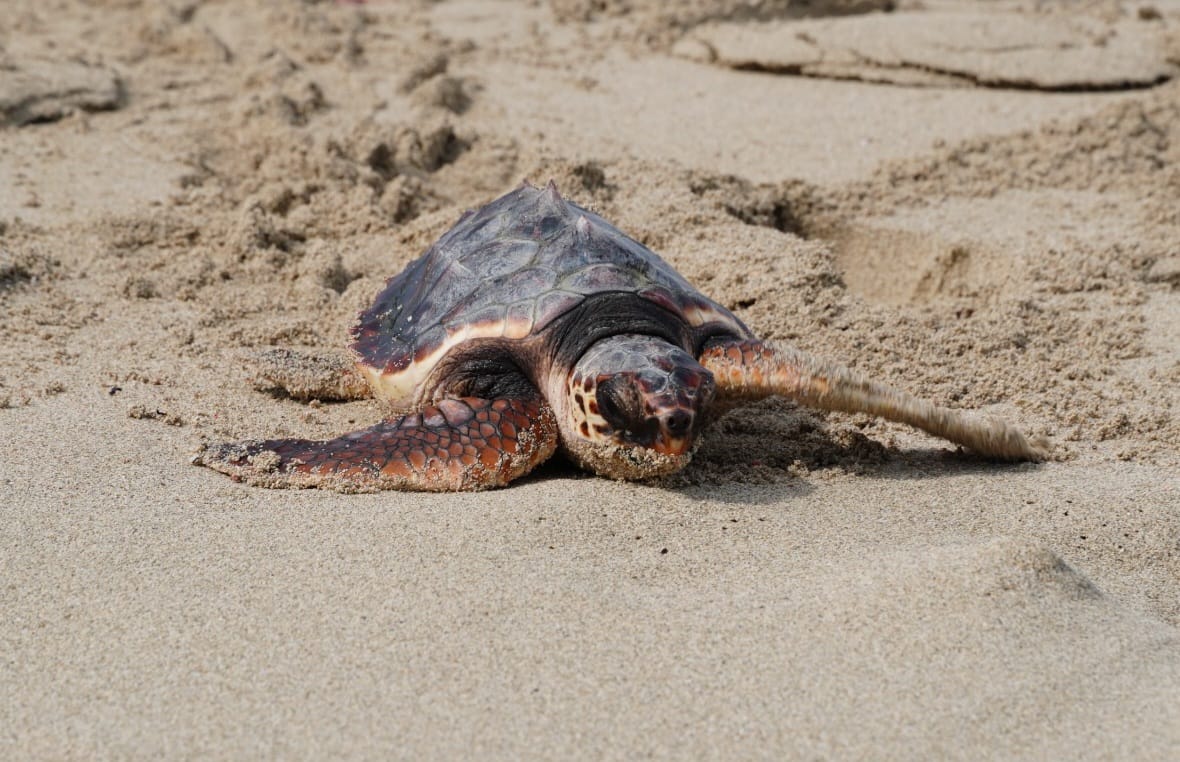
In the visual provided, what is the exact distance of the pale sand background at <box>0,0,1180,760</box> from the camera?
210cm

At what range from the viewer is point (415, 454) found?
2.95 meters

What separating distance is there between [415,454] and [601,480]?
0.51 metres

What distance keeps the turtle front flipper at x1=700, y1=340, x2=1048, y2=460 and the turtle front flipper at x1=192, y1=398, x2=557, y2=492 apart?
0.60 m

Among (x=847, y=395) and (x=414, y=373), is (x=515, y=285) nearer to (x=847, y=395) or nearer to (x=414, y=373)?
(x=414, y=373)

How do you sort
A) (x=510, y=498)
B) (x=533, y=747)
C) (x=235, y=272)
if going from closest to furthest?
(x=533, y=747) < (x=510, y=498) < (x=235, y=272)

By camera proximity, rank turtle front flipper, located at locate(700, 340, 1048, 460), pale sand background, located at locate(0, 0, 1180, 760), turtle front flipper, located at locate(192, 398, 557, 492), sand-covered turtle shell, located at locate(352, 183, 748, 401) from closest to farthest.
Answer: pale sand background, located at locate(0, 0, 1180, 760)
turtle front flipper, located at locate(192, 398, 557, 492)
turtle front flipper, located at locate(700, 340, 1048, 460)
sand-covered turtle shell, located at locate(352, 183, 748, 401)

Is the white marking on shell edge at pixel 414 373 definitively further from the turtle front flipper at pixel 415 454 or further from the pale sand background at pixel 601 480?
the turtle front flipper at pixel 415 454

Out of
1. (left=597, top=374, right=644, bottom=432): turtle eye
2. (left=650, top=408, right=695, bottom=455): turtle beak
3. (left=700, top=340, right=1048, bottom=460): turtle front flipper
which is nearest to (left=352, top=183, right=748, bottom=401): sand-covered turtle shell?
(left=700, top=340, right=1048, bottom=460): turtle front flipper

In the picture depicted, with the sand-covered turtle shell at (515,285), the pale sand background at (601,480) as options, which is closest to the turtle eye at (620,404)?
the pale sand background at (601,480)

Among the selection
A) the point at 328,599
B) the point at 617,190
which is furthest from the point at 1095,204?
the point at 328,599

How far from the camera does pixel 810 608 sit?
92.9 inches

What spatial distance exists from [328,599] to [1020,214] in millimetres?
4058

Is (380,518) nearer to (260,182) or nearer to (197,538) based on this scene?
(197,538)

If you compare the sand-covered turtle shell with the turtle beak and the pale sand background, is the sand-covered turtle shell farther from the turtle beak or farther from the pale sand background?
the turtle beak
